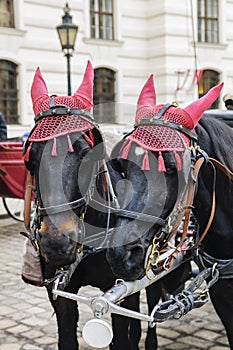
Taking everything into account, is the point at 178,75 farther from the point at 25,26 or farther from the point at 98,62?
the point at 25,26

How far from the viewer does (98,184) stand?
11.3 ft

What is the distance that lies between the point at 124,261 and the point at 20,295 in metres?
3.63

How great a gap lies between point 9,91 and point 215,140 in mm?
12566

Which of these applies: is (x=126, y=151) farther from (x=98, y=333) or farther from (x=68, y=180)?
(x=98, y=333)

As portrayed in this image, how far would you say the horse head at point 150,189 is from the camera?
2.69m

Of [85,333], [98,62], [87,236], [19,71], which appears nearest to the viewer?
A: [85,333]

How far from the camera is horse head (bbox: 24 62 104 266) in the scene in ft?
9.37

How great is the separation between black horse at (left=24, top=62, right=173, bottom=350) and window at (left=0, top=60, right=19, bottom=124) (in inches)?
465

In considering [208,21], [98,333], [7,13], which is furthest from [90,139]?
[208,21]

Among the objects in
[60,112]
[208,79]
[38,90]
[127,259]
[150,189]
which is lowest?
[127,259]

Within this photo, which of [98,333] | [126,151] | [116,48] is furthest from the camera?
[116,48]

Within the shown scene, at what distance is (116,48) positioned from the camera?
56.2ft

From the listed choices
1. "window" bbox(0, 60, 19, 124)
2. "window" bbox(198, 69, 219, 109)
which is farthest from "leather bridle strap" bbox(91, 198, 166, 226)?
"window" bbox(198, 69, 219, 109)

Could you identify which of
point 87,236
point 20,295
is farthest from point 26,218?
point 20,295
